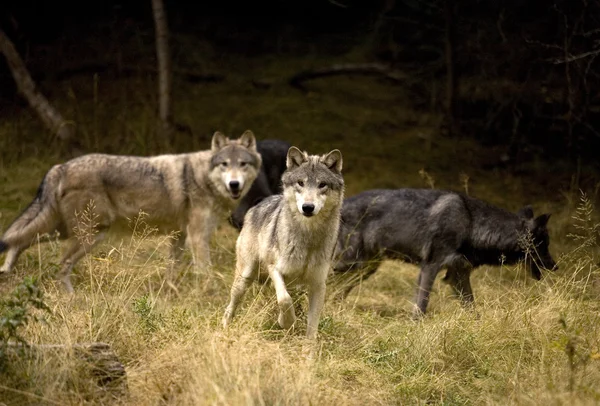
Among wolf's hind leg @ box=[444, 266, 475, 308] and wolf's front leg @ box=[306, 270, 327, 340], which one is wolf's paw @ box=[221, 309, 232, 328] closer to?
wolf's front leg @ box=[306, 270, 327, 340]

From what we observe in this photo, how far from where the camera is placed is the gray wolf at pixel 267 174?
11.0 meters

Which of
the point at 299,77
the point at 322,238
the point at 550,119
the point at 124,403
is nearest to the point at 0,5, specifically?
the point at 299,77

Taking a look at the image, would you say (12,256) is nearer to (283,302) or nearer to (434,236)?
(283,302)

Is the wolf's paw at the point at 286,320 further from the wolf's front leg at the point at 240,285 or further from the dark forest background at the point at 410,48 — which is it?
the dark forest background at the point at 410,48

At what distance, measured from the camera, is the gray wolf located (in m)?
11.0

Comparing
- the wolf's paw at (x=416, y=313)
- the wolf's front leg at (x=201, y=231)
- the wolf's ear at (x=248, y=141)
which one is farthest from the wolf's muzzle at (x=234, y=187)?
the wolf's paw at (x=416, y=313)

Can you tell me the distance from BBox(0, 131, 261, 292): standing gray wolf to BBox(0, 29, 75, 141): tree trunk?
3.31 metres

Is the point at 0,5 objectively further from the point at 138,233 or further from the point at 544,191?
the point at 544,191

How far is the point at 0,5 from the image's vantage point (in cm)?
1454

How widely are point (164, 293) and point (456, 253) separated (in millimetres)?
2964

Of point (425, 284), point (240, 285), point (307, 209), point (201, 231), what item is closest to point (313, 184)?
point (307, 209)

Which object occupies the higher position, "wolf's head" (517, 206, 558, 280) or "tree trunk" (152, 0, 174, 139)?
"tree trunk" (152, 0, 174, 139)

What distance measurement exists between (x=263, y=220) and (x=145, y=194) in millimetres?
2850

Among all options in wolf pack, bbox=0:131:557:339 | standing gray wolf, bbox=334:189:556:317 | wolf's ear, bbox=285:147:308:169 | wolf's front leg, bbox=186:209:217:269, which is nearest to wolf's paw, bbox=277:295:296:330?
wolf pack, bbox=0:131:557:339
